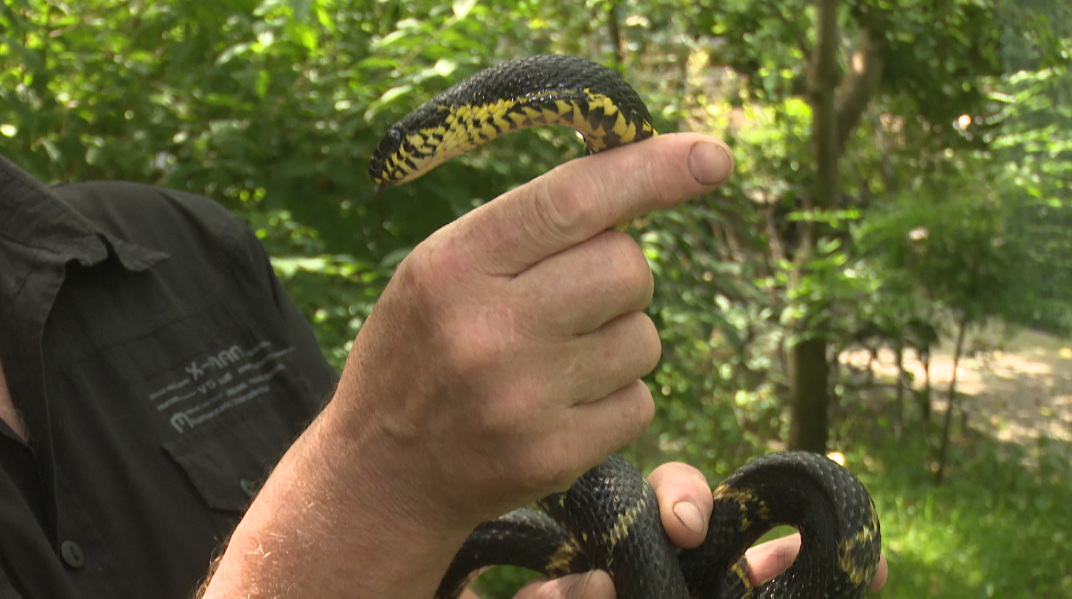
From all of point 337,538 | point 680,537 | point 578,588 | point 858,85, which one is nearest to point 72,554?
point 337,538

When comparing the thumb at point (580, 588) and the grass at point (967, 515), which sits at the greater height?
the thumb at point (580, 588)

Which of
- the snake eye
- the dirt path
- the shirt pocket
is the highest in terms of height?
the snake eye

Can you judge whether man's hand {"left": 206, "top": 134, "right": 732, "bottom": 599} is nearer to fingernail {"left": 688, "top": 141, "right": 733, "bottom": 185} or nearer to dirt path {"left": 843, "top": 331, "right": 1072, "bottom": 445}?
fingernail {"left": 688, "top": 141, "right": 733, "bottom": 185}

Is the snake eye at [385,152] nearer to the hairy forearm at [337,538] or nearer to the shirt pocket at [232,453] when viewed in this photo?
the hairy forearm at [337,538]

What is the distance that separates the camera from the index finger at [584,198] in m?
1.04

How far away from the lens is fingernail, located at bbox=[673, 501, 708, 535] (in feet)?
4.59

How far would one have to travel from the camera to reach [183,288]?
192cm

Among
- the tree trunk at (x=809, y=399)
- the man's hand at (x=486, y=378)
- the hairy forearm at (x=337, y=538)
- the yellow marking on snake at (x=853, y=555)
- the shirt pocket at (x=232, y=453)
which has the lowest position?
the tree trunk at (x=809, y=399)

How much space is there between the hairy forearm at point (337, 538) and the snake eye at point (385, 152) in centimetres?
46

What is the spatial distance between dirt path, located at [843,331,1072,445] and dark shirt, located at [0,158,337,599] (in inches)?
216

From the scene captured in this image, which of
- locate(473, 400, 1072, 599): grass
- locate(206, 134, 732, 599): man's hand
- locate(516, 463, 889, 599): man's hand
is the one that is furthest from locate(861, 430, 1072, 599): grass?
locate(206, 134, 732, 599): man's hand

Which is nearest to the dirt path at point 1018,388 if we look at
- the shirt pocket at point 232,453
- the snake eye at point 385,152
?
the shirt pocket at point 232,453

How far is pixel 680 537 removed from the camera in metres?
1.41

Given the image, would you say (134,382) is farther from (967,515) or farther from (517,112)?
(967,515)
